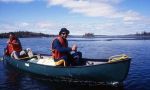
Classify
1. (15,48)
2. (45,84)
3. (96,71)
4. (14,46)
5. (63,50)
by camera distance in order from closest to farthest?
(96,71) < (63,50) < (45,84) < (14,46) < (15,48)

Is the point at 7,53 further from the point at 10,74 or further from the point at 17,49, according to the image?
the point at 10,74

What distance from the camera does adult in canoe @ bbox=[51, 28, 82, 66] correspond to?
12250 mm

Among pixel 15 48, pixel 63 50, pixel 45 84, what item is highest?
pixel 63 50

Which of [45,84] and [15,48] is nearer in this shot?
[45,84]

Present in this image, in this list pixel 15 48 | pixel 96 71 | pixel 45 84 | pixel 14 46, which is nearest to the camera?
pixel 96 71

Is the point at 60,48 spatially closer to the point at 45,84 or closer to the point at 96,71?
the point at 96,71

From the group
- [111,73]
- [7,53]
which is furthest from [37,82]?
[7,53]

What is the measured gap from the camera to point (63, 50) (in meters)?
12.3

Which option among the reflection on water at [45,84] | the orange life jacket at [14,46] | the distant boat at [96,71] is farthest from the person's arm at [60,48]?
the orange life jacket at [14,46]

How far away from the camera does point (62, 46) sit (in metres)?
12.6

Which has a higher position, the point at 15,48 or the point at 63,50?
the point at 63,50

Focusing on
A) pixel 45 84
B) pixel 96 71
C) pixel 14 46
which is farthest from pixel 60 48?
pixel 14 46

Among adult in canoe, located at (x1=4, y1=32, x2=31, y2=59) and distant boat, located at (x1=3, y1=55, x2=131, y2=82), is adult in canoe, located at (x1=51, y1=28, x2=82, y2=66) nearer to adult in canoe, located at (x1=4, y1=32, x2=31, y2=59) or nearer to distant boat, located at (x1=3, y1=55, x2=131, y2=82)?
distant boat, located at (x1=3, y1=55, x2=131, y2=82)

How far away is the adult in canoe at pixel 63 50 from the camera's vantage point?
12250 mm
